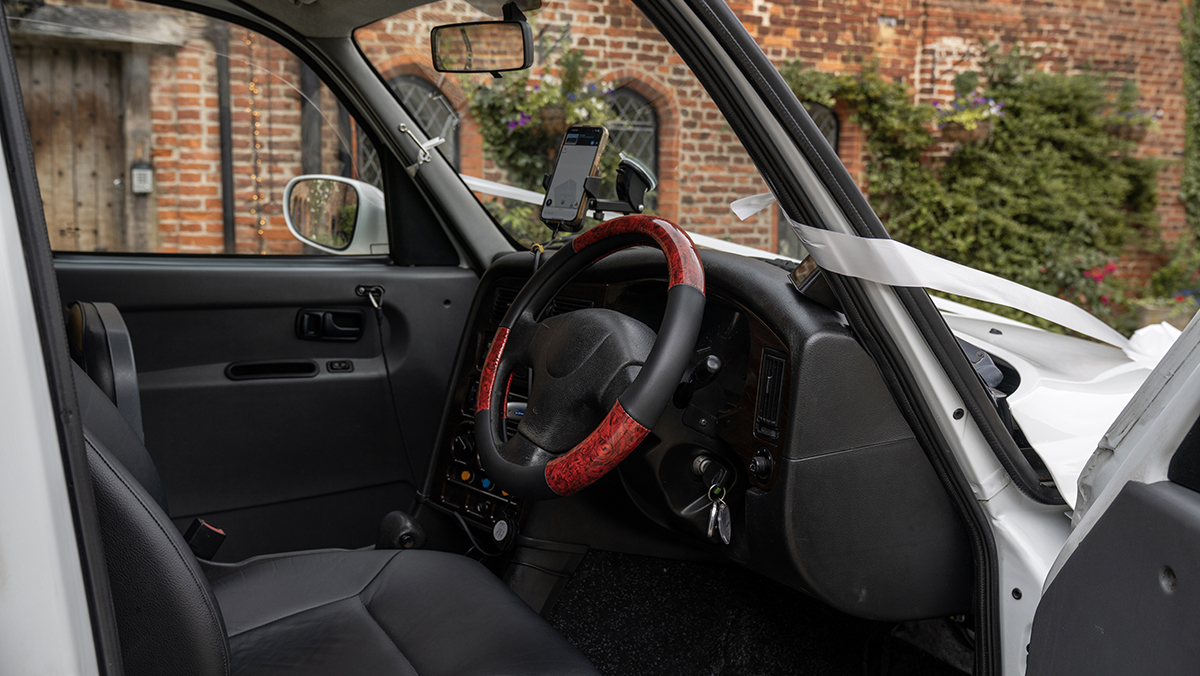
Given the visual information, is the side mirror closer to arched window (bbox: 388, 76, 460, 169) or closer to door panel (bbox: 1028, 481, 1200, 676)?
arched window (bbox: 388, 76, 460, 169)

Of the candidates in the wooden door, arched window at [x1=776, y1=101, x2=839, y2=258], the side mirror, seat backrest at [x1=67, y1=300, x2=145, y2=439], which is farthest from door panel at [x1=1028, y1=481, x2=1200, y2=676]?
the wooden door

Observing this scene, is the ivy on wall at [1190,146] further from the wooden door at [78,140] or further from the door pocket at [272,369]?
the wooden door at [78,140]

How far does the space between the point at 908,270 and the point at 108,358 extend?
1.26 meters

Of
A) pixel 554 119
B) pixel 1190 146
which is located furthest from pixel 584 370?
pixel 1190 146

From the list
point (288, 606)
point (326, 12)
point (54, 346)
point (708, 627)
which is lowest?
point (708, 627)

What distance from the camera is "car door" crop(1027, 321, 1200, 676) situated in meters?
0.75

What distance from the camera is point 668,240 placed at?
1.19 metres

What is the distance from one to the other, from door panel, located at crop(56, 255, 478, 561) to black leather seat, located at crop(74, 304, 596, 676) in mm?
515

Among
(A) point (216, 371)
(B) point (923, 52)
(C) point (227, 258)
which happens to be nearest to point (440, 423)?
(A) point (216, 371)

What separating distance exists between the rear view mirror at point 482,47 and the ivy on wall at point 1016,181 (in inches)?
214

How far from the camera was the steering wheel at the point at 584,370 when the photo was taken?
3.51ft

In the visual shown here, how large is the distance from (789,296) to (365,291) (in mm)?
1257

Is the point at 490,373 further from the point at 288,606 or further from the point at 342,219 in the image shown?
the point at 342,219

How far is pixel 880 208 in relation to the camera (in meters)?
6.86
